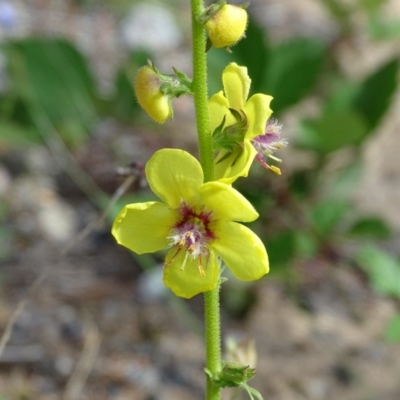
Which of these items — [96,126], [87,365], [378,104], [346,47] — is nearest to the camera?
[87,365]

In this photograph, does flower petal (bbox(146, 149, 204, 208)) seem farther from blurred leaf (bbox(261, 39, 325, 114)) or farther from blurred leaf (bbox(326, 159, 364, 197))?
blurred leaf (bbox(326, 159, 364, 197))

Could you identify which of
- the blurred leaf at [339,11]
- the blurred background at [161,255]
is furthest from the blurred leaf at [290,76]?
the blurred leaf at [339,11]

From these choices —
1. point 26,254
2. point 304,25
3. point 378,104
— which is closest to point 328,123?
point 378,104

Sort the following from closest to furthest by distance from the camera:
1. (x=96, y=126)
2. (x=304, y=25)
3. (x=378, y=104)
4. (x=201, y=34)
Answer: (x=201, y=34) → (x=378, y=104) → (x=96, y=126) → (x=304, y=25)

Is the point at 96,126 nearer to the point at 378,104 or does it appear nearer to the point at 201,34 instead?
the point at 378,104

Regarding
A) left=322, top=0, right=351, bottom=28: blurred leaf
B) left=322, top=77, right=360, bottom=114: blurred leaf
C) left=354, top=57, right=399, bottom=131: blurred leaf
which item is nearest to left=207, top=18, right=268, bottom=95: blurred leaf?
left=322, top=77, right=360, bottom=114: blurred leaf

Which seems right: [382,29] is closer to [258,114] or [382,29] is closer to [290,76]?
[290,76]

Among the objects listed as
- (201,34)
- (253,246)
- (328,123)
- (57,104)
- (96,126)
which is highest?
(201,34)
